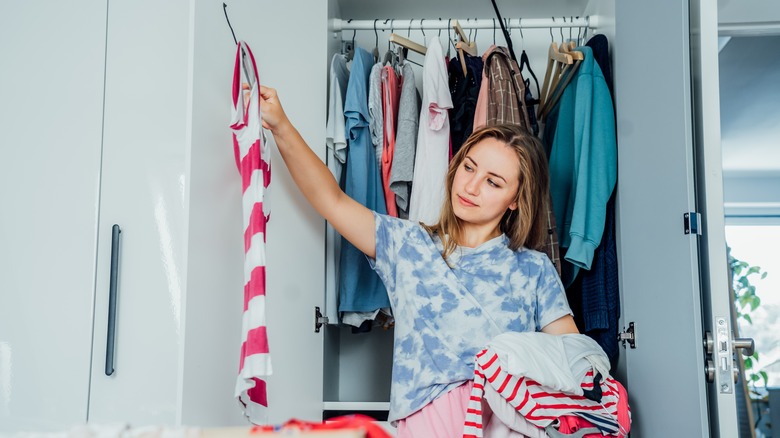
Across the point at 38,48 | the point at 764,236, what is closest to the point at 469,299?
the point at 38,48

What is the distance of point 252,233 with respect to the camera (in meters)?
1.41

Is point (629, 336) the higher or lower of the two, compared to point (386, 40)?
lower

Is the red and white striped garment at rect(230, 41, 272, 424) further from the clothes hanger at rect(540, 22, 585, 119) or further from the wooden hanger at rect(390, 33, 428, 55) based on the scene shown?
the clothes hanger at rect(540, 22, 585, 119)

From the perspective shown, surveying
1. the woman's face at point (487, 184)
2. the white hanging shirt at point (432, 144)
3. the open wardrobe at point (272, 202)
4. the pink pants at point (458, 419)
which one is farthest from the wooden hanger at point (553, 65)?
the pink pants at point (458, 419)

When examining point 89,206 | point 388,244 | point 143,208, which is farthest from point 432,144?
point 89,206

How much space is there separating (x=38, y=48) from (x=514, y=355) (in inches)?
54.5

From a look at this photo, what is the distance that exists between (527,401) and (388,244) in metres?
0.52

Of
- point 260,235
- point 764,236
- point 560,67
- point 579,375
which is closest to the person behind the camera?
point 260,235

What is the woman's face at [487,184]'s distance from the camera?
1.77 m

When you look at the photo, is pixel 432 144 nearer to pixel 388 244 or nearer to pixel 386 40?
pixel 388 244

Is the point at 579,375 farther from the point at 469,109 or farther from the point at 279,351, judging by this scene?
the point at 469,109

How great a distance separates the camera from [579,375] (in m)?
1.53

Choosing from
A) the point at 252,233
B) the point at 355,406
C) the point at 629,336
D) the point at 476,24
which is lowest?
the point at 355,406

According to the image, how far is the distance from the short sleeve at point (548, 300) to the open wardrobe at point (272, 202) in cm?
24
